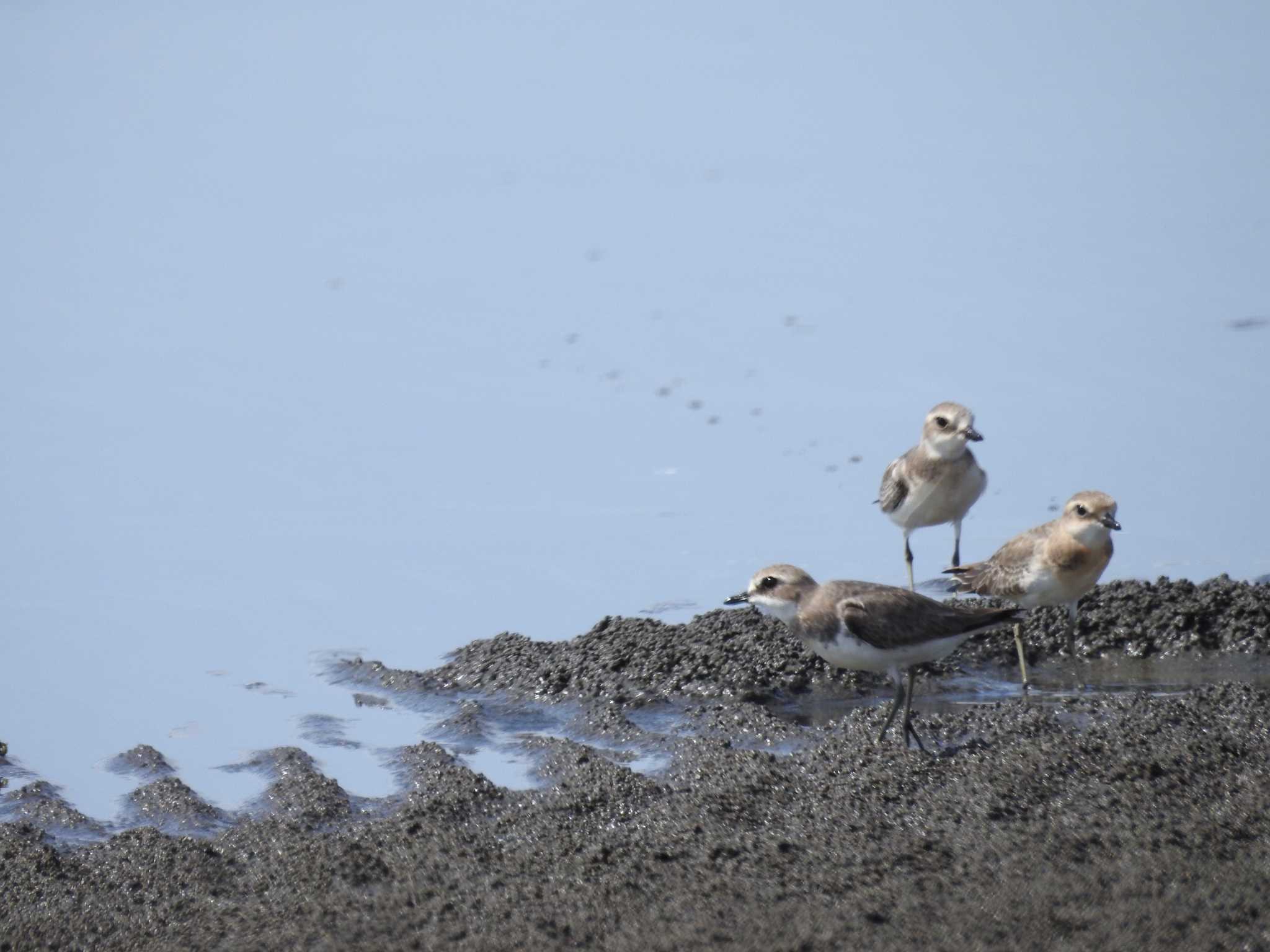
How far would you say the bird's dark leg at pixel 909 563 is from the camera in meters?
10.6

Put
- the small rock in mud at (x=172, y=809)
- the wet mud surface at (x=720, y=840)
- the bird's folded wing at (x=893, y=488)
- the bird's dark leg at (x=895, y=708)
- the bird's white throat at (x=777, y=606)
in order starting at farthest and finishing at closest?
the bird's folded wing at (x=893, y=488), the bird's white throat at (x=777, y=606), the bird's dark leg at (x=895, y=708), the small rock in mud at (x=172, y=809), the wet mud surface at (x=720, y=840)

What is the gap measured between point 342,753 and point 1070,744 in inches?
148

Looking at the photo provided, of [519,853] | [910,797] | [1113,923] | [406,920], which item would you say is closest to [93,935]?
[406,920]

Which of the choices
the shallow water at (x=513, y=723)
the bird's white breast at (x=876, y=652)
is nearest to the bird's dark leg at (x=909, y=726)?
the bird's white breast at (x=876, y=652)

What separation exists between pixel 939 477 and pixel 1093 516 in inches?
75.3

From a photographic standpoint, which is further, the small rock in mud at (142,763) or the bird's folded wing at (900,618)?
the small rock in mud at (142,763)

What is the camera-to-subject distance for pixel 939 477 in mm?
10523

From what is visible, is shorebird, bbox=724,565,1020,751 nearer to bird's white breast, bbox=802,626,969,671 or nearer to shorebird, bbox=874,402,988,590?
bird's white breast, bbox=802,626,969,671

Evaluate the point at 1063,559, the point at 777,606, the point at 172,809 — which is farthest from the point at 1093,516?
the point at 172,809

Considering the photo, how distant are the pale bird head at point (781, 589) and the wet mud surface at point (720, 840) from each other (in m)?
0.61

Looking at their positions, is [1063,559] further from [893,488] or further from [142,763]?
[142,763]

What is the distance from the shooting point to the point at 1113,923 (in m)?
5.27

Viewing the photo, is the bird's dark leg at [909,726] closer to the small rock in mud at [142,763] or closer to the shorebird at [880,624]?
the shorebird at [880,624]

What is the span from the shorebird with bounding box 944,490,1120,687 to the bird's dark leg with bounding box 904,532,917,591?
4.91 feet
